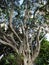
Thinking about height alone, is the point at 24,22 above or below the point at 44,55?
above

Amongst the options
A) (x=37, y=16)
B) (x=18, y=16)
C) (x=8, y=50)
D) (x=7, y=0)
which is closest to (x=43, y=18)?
(x=37, y=16)

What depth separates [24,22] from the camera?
19.7 metres

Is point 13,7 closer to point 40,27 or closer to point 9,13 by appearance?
point 9,13

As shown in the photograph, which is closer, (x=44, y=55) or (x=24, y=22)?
(x=24, y=22)

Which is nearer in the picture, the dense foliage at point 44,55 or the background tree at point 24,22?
the background tree at point 24,22

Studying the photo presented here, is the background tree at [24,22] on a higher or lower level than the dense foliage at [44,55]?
higher

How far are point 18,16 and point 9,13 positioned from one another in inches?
44.6

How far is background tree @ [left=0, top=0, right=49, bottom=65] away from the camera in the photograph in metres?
19.3

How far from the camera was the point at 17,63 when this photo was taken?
19.8 metres

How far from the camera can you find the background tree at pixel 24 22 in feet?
63.3

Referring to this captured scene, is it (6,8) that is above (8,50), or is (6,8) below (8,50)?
above

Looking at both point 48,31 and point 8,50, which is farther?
point 8,50

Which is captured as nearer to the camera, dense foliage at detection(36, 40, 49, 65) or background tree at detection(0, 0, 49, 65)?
background tree at detection(0, 0, 49, 65)

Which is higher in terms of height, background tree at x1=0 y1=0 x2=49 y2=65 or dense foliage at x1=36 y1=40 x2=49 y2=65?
background tree at x1=0 y1=0 x2=49 y2=65
